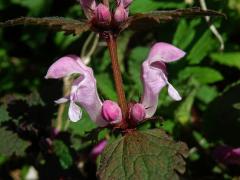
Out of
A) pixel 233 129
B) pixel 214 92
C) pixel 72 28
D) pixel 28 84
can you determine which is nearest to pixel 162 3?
pixel 214 92

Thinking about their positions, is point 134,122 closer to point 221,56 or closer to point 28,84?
point 221,56

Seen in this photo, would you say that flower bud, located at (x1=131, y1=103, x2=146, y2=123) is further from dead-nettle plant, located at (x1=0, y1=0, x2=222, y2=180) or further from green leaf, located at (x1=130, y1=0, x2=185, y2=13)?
green leaf, located at (x1=130, y1=0, x2=185, y2=13)

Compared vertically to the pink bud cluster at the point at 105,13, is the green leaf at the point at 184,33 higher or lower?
lower

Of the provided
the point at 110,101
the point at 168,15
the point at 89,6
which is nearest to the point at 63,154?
the point at 110,101

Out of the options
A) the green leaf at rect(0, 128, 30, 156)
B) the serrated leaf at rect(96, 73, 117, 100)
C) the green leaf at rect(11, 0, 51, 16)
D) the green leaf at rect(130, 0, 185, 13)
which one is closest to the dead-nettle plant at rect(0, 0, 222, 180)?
the green leaf at rect(0, 128, 30, 156)

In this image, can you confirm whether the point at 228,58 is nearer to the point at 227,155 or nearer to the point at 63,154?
the point at 227,155

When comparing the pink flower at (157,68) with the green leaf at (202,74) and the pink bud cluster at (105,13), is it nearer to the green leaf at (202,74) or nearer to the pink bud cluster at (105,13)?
the pink bud cluster at (105,13)

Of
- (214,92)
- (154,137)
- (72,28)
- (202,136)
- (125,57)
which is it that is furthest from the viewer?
(125,57)

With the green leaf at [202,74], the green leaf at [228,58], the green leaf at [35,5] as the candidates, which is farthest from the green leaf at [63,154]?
the green leaf at [35,5]
